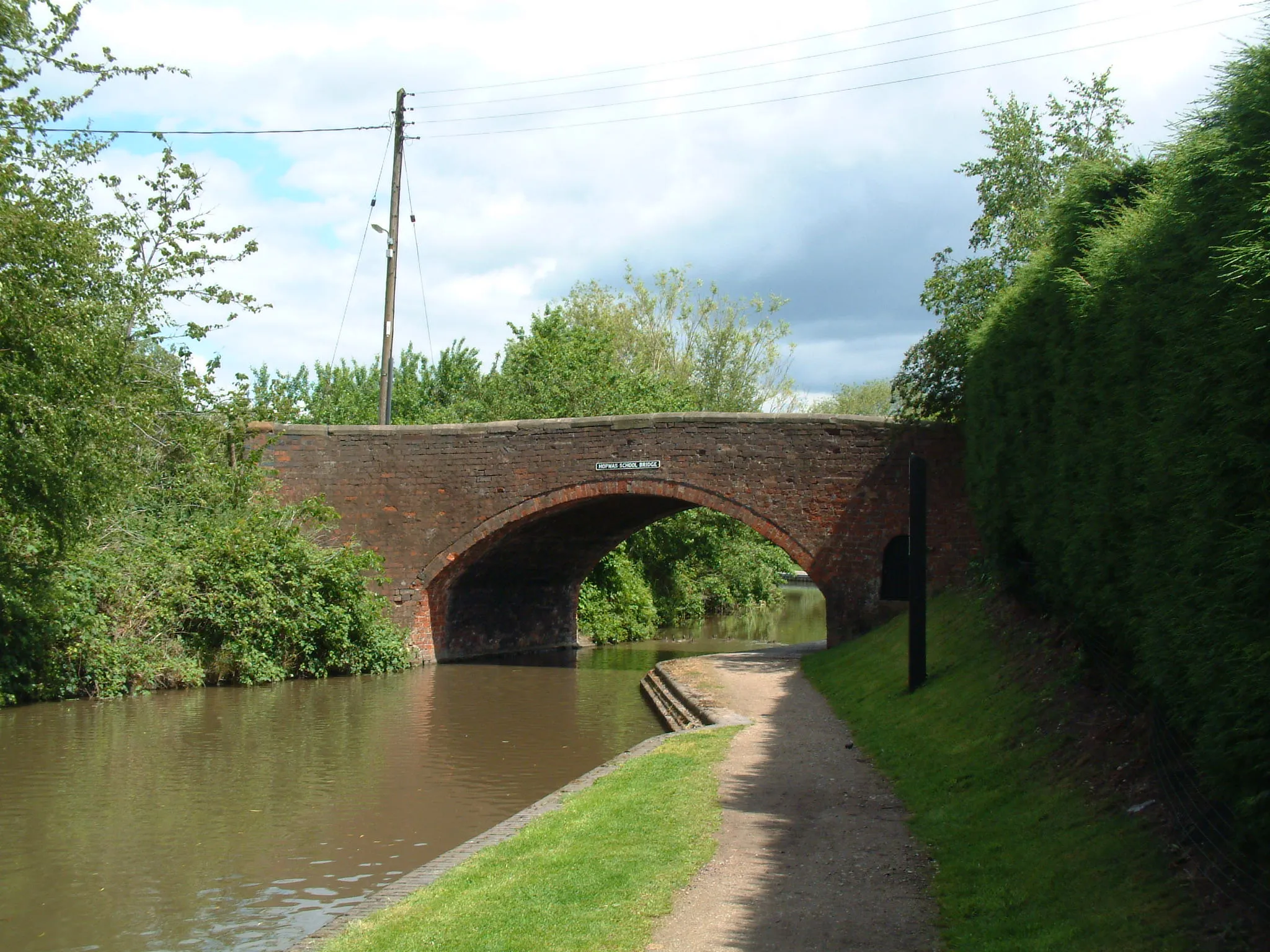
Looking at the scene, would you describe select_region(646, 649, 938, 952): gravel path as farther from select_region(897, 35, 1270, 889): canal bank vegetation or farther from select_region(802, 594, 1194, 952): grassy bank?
select_region(897, 35, 1270, 889): canal bank vegetation

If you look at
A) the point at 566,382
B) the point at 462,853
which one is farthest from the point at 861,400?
the point at 462,853

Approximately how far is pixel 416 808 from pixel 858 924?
538cm

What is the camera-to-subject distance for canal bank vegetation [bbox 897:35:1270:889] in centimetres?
443

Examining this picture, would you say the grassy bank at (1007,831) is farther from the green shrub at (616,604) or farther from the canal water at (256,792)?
the green shrub at (616,604)

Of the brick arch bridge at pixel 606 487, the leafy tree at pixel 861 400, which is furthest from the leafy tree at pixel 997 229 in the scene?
the leafy tree at pixel 861 400

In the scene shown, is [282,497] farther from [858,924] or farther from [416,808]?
[858,924]

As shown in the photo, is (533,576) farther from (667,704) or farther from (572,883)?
(572,883)

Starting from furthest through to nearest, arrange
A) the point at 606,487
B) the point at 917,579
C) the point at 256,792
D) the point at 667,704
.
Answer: the point at 606,487 → the point at 667,704 → the point at 917,579 → the point at 256,792

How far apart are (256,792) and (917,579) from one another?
21.8 feet

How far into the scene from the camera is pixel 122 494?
13727 millimetres

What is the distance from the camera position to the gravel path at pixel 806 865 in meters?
5.28

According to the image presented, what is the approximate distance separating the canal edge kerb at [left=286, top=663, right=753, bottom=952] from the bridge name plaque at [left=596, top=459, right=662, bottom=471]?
25.2ft

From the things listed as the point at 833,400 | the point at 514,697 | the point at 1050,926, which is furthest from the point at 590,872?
the point at 833,400

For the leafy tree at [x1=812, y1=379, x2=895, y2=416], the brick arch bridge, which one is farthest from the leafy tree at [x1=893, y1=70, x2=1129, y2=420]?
the leafy tree at [x1=812, y1=379, x2=895, y2=416]
